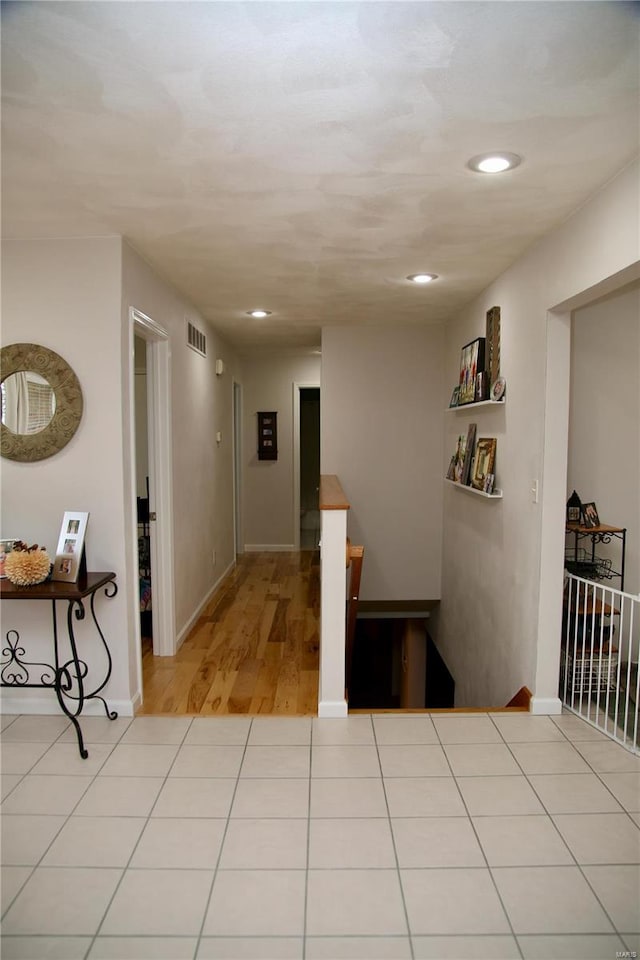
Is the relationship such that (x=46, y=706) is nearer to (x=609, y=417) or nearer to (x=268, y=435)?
(x=609, y=417)

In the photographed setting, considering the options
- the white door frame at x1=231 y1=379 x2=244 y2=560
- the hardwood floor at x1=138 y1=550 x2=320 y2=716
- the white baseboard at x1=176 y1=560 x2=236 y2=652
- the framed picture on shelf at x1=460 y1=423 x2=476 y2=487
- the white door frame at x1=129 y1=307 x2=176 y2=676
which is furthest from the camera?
the white door frame at x1=231 y1=379 x2=244 y2=560

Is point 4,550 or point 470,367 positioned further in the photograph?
point 470,367

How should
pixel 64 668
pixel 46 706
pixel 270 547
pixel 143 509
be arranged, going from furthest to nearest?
pixel 270 547 < pixel 143 509 < pixel 46 706 < pixel 64 668

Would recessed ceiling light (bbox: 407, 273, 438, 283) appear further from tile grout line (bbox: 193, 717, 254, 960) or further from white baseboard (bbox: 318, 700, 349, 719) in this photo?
tile grout line (bbox: 193, 717, 254, 960)

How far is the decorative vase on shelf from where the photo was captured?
8.98 ft

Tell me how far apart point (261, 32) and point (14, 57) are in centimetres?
66

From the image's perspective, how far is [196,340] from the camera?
4.70 m

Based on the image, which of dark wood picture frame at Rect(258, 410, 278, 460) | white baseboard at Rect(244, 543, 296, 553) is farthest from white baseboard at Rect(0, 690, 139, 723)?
dark wood picture frame at Rect(258, 410, 278, 460)

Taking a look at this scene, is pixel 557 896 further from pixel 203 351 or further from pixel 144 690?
pixel 203 351

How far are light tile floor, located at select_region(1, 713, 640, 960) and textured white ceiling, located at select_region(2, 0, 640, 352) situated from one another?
8.02ft

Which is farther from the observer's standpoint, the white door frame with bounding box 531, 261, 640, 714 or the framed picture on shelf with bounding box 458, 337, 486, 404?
the framed picture on shelf with bounding box 458, 337, 486, 404

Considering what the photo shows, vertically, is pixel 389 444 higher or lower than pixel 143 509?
higher

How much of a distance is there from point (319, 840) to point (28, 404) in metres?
2.37

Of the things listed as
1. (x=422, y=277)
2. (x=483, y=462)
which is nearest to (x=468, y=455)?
(x=483, y=462)
